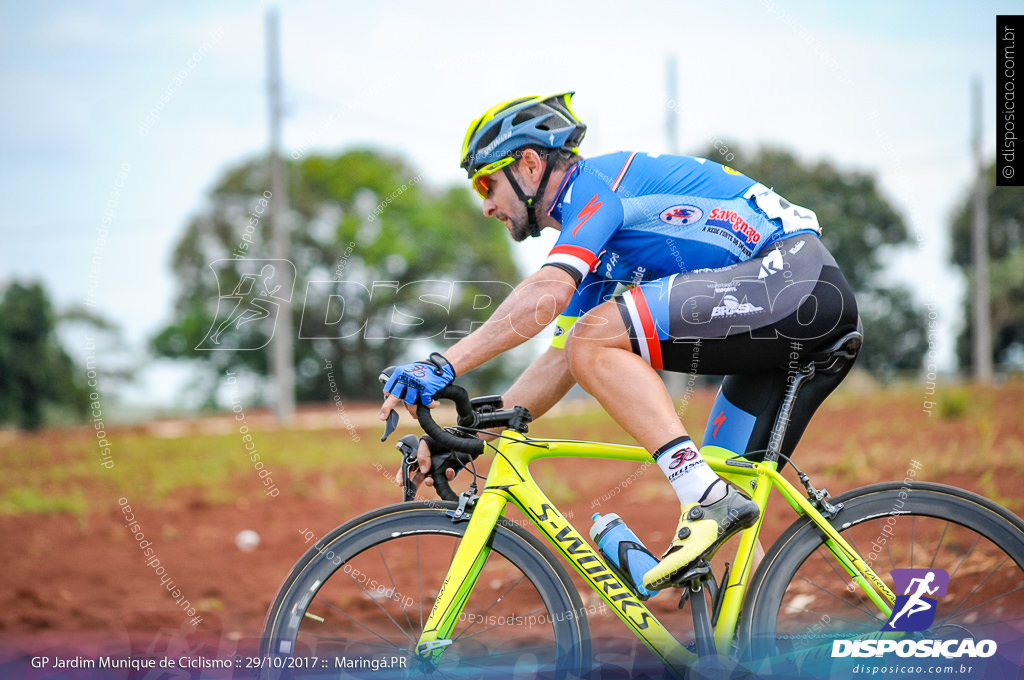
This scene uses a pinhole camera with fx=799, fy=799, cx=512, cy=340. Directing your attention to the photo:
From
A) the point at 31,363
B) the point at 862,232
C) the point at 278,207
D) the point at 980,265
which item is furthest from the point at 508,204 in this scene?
the point at 31,363

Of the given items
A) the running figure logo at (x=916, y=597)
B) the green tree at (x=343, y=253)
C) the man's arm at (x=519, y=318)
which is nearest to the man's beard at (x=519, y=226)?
the man's arm at (x=519, y=318)

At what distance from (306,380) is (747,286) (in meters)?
23.6

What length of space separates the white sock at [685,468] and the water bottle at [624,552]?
0.23 metres

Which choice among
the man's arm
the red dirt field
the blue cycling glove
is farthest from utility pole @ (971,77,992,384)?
the blue cycling glove

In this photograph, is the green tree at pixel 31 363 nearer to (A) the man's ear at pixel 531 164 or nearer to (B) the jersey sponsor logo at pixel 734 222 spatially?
(A) the man's ear at pixel 531 164

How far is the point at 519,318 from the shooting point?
238cm

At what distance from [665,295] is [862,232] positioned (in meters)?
21.0

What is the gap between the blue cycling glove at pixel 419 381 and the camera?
230 cm

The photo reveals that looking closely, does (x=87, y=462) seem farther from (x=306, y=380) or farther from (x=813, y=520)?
(x=306, y=380)

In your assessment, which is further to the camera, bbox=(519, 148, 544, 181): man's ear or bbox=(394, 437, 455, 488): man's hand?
bbox=(519, 148, 544, 181): man's ear

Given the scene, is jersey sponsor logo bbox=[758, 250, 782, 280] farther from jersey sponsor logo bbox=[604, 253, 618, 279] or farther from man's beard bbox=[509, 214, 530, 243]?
man's beard bbox=[509, 214, 530, 243]

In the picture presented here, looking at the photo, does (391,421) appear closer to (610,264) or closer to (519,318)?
(519,318)

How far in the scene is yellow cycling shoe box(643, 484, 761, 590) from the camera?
2330mm

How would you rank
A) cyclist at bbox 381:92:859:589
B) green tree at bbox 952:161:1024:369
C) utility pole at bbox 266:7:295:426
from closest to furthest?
cyclist at bbox 381:92:859:589 < utility pole at bbox 266:7:295:426 < green tree at bbox 952:161:1024:369
